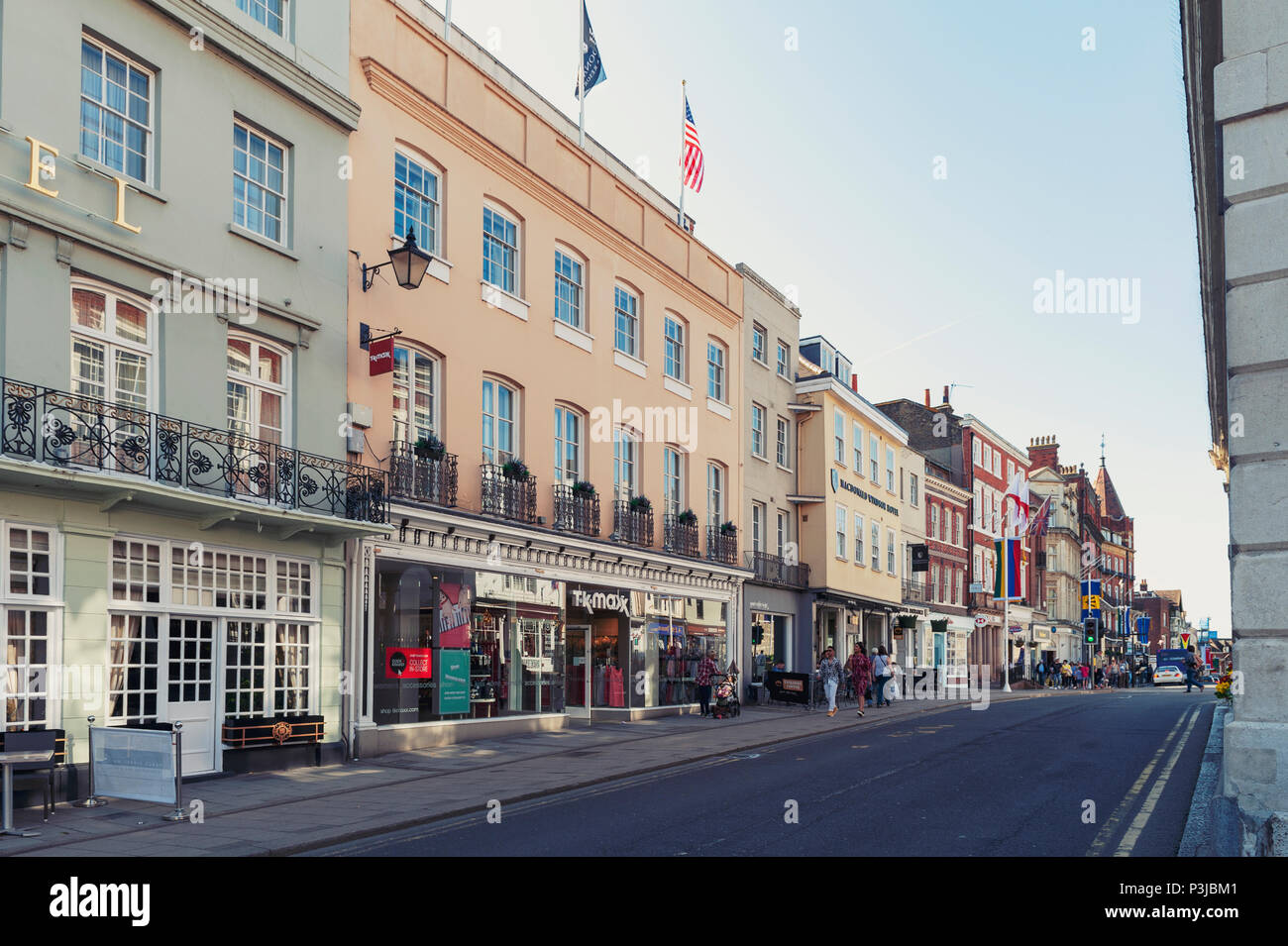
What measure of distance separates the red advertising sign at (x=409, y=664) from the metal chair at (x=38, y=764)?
6594mm

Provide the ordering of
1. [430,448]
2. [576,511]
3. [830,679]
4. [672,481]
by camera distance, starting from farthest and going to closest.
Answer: [672,481]
[830,679]
[576,511]
[430,448]

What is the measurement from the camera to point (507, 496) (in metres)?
21.9

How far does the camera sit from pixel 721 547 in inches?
1232

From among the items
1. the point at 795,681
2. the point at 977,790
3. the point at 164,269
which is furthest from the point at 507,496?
the point at 795,681

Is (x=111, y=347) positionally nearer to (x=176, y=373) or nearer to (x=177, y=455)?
(x=176, y=373)

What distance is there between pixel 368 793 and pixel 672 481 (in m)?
16.5

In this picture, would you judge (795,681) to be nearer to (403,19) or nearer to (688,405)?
(688,405)

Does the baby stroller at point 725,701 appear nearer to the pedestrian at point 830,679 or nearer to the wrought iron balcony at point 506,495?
the pedestrian at point 830,679

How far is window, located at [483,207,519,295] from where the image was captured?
22344 millimetres

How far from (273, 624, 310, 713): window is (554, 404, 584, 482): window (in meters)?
7.83

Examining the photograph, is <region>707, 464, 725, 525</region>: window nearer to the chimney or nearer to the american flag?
the american flag

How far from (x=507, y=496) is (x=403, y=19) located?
8.86 m

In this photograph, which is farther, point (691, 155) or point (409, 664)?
point (691, 155)

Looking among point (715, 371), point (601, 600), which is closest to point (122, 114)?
point (601, 600)
